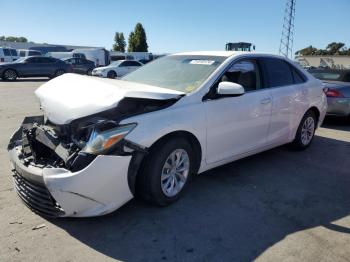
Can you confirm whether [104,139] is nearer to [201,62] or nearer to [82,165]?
[82,165]

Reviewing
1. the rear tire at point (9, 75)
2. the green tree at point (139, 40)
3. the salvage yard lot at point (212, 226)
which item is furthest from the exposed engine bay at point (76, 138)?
the green tree at point (139, 40)

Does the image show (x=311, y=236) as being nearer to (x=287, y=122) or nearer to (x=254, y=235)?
(x=254, y=235)

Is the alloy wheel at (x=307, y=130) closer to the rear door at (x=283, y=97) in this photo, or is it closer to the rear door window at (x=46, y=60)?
the rear door at (x=283, y=97)

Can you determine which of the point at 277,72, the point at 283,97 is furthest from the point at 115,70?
the point at 283,97

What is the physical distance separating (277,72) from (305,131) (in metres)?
1.35

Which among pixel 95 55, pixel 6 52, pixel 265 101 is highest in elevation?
pixel 6 52

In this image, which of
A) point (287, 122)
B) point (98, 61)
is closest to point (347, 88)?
point (287, 122)

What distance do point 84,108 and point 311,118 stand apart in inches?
163

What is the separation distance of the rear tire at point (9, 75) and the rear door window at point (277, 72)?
18670 millimetres

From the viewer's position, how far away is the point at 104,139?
9.73ft

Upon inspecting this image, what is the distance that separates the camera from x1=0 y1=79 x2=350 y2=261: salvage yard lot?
2.83 m

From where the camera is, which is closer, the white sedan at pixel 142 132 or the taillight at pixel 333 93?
the white sedan at pixel 142 132

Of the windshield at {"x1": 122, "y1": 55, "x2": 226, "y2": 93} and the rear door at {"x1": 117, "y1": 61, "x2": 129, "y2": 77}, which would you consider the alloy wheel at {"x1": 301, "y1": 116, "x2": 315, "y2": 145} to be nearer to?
the windshield at {"x1": 122, "y1": 55, "x2": 226, "y2": 93}

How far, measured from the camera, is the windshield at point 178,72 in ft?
13.2
